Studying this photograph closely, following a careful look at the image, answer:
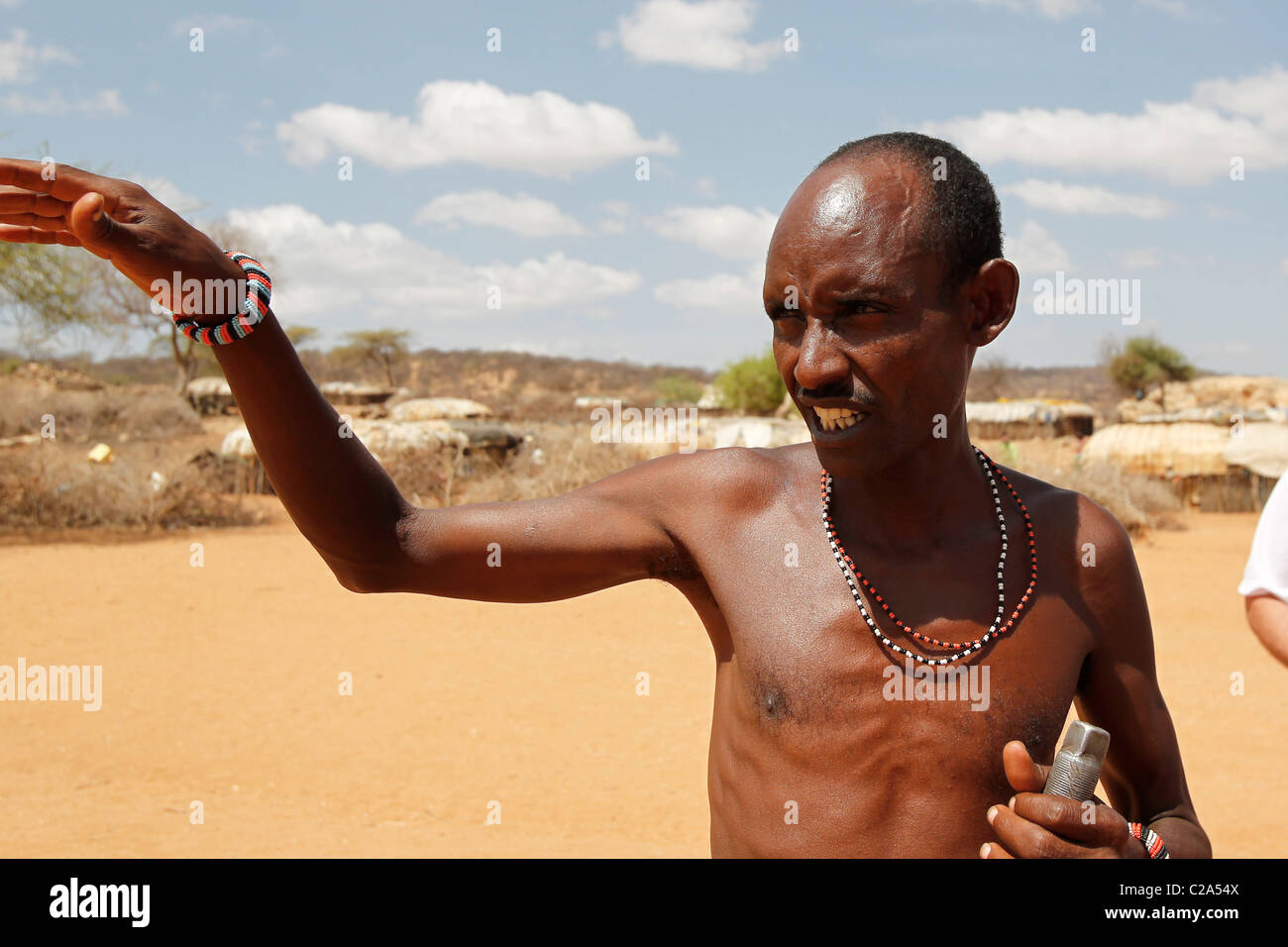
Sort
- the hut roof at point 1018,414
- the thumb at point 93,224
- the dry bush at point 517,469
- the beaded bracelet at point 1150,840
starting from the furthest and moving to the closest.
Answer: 1. the hut roof at point 1018,414
2. the dry bush at point 517,469
3. the beaded bracelet at point 1150,840
4. the thumb at point 93,224

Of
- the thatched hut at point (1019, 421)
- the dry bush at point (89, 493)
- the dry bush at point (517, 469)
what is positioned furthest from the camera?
the thatched hut at point (1019, 421)

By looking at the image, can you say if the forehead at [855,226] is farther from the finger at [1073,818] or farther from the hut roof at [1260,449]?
the hut roof at [1260,449]

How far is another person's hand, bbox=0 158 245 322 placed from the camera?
4.20ft

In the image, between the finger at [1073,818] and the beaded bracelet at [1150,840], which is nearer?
the finger at [1073,818]

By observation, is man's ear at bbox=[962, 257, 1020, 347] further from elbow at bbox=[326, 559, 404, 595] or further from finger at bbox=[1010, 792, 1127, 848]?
elbow at bbox=[326, 559, 404, 595]

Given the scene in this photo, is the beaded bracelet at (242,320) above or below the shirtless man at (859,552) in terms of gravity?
above

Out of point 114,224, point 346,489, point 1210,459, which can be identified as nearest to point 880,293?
point 346,489

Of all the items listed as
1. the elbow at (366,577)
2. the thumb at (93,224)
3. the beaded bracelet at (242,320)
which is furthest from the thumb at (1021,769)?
the thumb at (93,224)

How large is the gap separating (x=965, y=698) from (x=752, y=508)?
0.45 metres

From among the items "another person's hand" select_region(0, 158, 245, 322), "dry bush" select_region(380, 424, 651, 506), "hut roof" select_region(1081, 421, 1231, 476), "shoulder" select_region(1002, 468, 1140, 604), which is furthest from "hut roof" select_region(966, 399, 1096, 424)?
"another person's hand" select_region(0, 158, 245, 322)

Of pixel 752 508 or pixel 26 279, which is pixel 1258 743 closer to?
pixel 752 508

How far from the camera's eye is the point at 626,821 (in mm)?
5305

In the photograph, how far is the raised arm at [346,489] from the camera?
1.31m

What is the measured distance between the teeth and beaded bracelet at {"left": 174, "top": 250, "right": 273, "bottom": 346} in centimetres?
79
